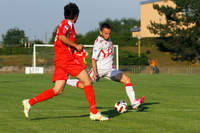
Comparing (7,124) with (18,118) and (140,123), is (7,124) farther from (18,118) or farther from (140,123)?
(140,123)

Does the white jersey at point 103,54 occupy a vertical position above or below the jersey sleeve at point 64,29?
A: below

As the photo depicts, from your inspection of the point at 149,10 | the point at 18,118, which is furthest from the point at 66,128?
the point at 149,10

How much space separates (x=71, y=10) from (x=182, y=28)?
55579 millimetres

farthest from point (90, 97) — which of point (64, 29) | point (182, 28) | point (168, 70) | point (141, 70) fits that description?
point (182, 28)

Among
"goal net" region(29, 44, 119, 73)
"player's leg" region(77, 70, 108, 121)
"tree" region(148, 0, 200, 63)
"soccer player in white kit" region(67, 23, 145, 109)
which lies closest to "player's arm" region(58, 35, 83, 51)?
"player's leg" region(77, 70, 108, 121)

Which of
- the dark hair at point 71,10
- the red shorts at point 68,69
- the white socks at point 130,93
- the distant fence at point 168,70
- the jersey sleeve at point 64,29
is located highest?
the dark hair at point 71,10

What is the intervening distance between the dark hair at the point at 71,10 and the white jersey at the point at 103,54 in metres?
2.14

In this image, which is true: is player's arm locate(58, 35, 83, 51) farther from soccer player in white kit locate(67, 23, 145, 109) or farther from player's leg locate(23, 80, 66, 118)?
soccer player in white kit locate(67, 23, 145, 109)

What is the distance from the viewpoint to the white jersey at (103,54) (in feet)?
31.7

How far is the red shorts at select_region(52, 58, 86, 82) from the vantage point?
24.9 feet

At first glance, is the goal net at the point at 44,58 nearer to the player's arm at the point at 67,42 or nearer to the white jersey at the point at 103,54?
the white jersey at the point at 103,54

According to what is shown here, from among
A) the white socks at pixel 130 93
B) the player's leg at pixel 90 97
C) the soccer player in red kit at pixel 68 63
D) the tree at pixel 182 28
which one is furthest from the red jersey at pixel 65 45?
the tree at pixel 182 28

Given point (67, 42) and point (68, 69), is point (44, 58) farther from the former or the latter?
point (67, 42)

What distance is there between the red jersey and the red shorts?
7 cm
